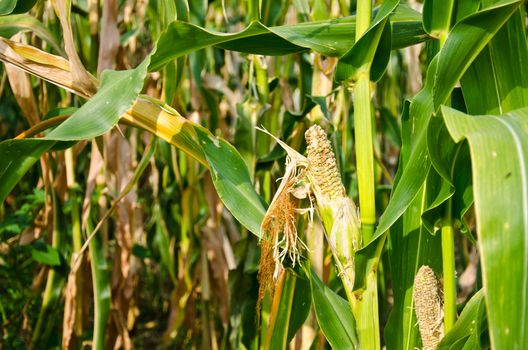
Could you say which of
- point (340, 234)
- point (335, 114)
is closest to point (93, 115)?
point (340, 234)

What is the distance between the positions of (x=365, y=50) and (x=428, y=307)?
0.32m

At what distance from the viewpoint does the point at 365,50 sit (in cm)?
87

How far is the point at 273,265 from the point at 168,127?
0.24 m

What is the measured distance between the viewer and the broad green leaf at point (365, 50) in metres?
0.84

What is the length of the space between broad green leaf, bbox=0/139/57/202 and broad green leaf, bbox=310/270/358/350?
398mm

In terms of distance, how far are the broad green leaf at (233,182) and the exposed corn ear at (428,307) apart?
210mm

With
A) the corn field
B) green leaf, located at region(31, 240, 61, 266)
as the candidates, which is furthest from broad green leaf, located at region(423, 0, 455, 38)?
green leaf, located at region(31, 240, 61, 266)

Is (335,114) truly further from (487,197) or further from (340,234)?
(487,197)

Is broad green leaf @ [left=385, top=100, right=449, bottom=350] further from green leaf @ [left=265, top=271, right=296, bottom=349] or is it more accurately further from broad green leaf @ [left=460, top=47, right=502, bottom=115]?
green leaf @ [left=265, top=271, right=296, bottom=349]

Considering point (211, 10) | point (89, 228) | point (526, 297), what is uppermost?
point (211, 10)

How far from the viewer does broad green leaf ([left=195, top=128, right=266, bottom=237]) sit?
0.92 m

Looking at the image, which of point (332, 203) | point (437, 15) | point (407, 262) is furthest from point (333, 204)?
point (437, 15)

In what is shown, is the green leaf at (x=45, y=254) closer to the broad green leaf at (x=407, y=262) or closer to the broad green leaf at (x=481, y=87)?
the broad green leaf at (x=407, y=262)

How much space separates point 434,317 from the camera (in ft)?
2.90
